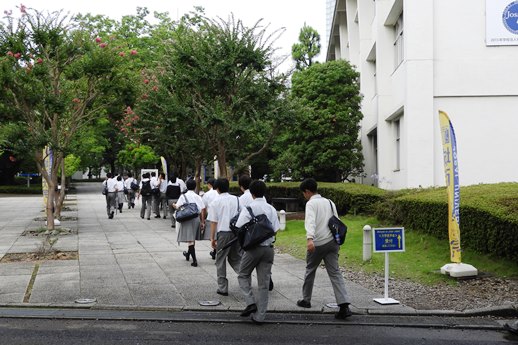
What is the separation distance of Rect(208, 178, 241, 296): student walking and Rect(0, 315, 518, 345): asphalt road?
135 centimetres

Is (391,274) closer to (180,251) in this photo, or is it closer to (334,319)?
(334,319)

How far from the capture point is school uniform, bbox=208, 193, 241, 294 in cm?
873

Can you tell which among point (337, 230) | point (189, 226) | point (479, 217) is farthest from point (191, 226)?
point (479, 217)

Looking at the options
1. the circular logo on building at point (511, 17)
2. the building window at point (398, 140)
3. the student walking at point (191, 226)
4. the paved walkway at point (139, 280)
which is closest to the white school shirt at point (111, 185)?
the paved walkway at point (139, 280)

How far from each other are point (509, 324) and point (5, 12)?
15198 mm

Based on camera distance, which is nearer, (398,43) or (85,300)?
(85,300)

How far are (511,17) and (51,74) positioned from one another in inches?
554

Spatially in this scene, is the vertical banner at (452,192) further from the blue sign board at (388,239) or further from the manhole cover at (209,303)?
the manhole cover at (209,303)

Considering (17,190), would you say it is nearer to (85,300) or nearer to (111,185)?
(111,185)

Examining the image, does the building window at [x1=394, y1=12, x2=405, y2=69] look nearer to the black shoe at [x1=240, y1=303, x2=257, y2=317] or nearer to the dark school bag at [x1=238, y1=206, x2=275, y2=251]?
the dark school bag at [x1=238, y1=206, x2=275, y2=251]

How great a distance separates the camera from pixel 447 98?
18359mm

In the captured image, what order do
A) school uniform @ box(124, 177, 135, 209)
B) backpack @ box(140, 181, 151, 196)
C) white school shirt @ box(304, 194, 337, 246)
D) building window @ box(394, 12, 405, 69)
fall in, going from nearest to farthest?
white school shirt @ box(304, 194, 337, 246) < building window @ box(394, 12, 405, 69) < backpack @ box(140, 181, 151, 196) < school uniform @ box(124, 177, 135, 209)

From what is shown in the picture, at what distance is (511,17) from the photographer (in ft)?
58.2

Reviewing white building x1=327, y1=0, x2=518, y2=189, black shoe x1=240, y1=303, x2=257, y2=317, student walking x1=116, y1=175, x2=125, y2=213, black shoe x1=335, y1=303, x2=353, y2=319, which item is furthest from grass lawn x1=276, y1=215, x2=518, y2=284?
student walking x1=116, y1=175, x2=125, y2=213
